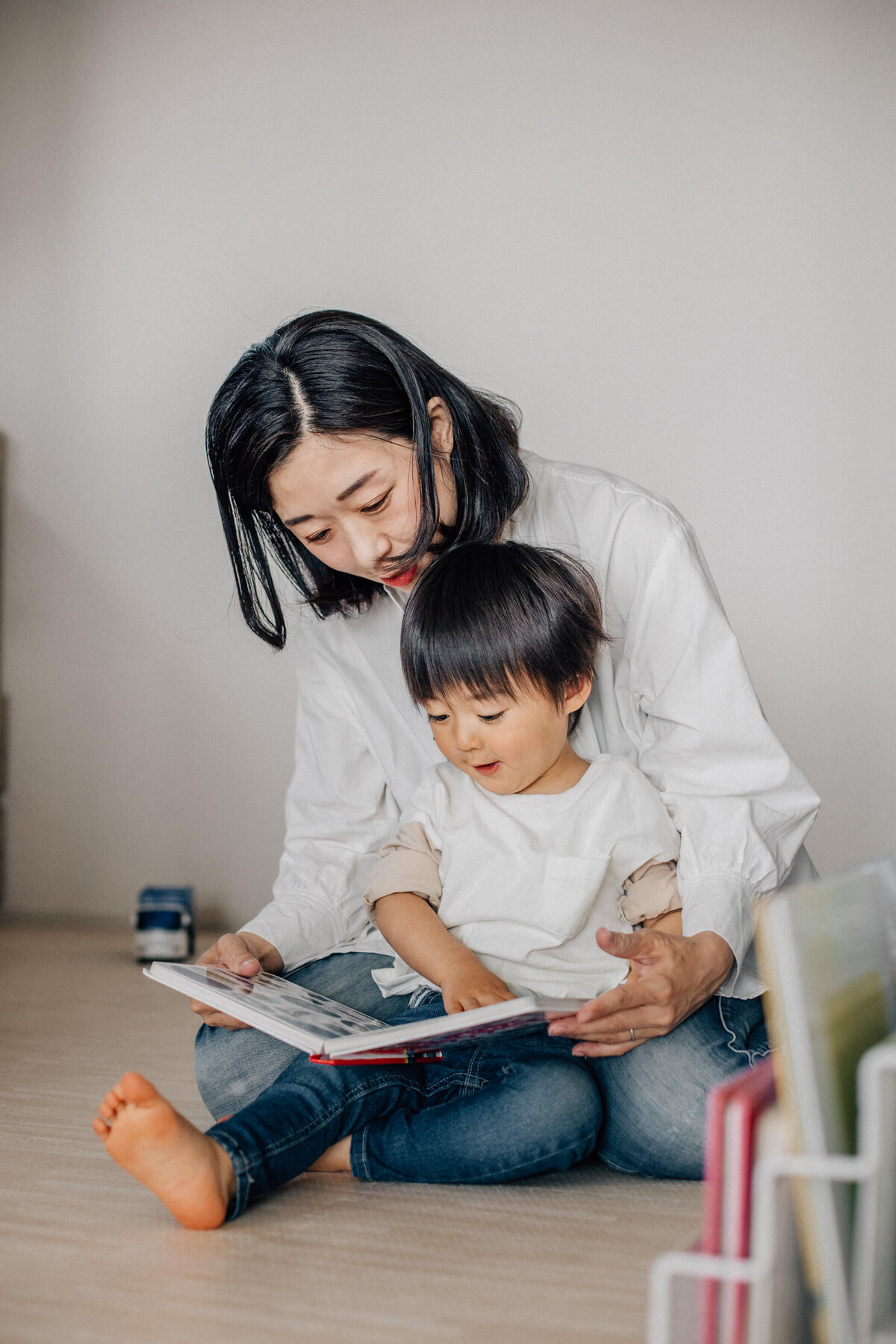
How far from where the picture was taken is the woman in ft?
3.37

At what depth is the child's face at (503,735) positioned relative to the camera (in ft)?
3.58

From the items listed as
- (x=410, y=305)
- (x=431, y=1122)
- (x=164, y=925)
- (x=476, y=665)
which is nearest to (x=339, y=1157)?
(x=431, y=1122)

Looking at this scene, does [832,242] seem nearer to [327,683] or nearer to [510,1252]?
[327,683]

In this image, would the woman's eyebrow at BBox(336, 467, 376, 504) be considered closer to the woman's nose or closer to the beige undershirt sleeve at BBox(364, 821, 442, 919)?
the woman's nose

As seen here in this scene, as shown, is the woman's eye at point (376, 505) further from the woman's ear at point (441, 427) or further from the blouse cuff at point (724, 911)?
the blouse cuff at point (724, 911)

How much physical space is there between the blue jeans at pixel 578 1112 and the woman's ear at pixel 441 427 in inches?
21.3

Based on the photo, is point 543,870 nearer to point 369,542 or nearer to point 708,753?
point 708,753

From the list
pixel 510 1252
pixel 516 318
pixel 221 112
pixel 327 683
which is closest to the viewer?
pixel 510 1252

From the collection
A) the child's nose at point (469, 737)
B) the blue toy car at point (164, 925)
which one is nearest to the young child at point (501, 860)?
the child's nose at point (469, 737)

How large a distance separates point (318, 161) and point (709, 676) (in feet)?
6.29

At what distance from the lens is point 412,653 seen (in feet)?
3.67

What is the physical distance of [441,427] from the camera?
3.97ft

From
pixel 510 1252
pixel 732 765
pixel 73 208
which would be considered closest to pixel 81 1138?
pixel 510 1252

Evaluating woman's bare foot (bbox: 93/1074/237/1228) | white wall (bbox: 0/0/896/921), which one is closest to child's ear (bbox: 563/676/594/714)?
woman's bare foot (bbox: 93/1074/237/1228)
